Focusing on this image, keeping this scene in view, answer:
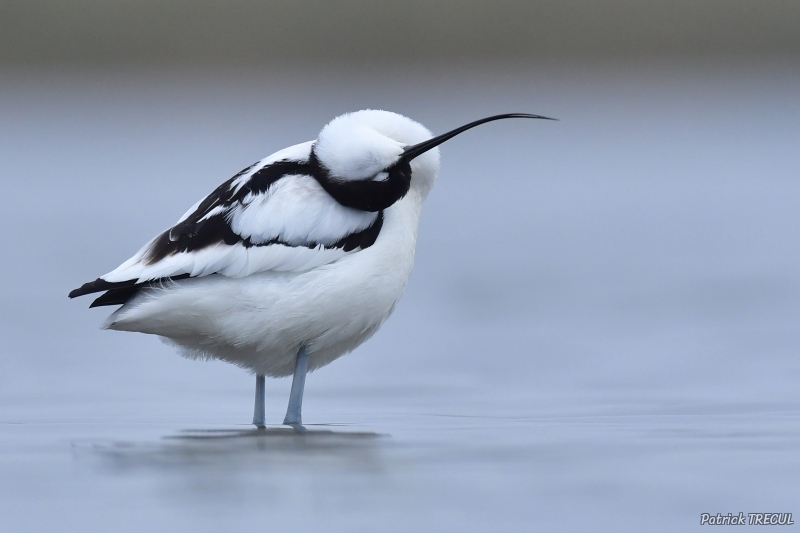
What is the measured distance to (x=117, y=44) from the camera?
2444cm

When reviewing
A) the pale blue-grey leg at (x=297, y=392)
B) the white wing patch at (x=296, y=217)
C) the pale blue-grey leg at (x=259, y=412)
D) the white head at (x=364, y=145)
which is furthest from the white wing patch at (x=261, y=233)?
the pale blue-grey leg at (x=259, y=412)

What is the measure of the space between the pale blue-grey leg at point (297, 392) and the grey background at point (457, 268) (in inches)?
10.1

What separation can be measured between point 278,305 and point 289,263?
0.62ft

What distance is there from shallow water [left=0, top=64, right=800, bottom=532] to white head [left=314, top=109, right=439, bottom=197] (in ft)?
3.71

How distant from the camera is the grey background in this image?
447 cm

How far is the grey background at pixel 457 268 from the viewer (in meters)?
4.47

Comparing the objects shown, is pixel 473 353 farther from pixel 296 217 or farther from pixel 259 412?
pixel 296 217

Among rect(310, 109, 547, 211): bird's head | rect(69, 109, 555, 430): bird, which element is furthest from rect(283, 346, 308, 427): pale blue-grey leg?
rect(310, 109, 547, 211): bird's head

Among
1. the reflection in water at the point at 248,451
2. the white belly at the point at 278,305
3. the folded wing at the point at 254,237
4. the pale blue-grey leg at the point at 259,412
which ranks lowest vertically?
the reflection in water at the point at 248,451

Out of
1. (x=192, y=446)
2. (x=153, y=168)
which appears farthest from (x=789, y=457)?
(x=153, y=168)

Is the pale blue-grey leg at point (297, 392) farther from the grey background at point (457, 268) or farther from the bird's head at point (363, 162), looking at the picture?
the bird's head at point (363, 162)

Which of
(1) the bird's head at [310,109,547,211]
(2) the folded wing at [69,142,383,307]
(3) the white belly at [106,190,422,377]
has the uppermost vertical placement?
(1) the bird's head at [310,109,547,211]

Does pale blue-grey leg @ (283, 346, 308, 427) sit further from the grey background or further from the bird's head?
the bird's head

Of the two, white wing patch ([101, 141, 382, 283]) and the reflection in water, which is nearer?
the reflection in water
